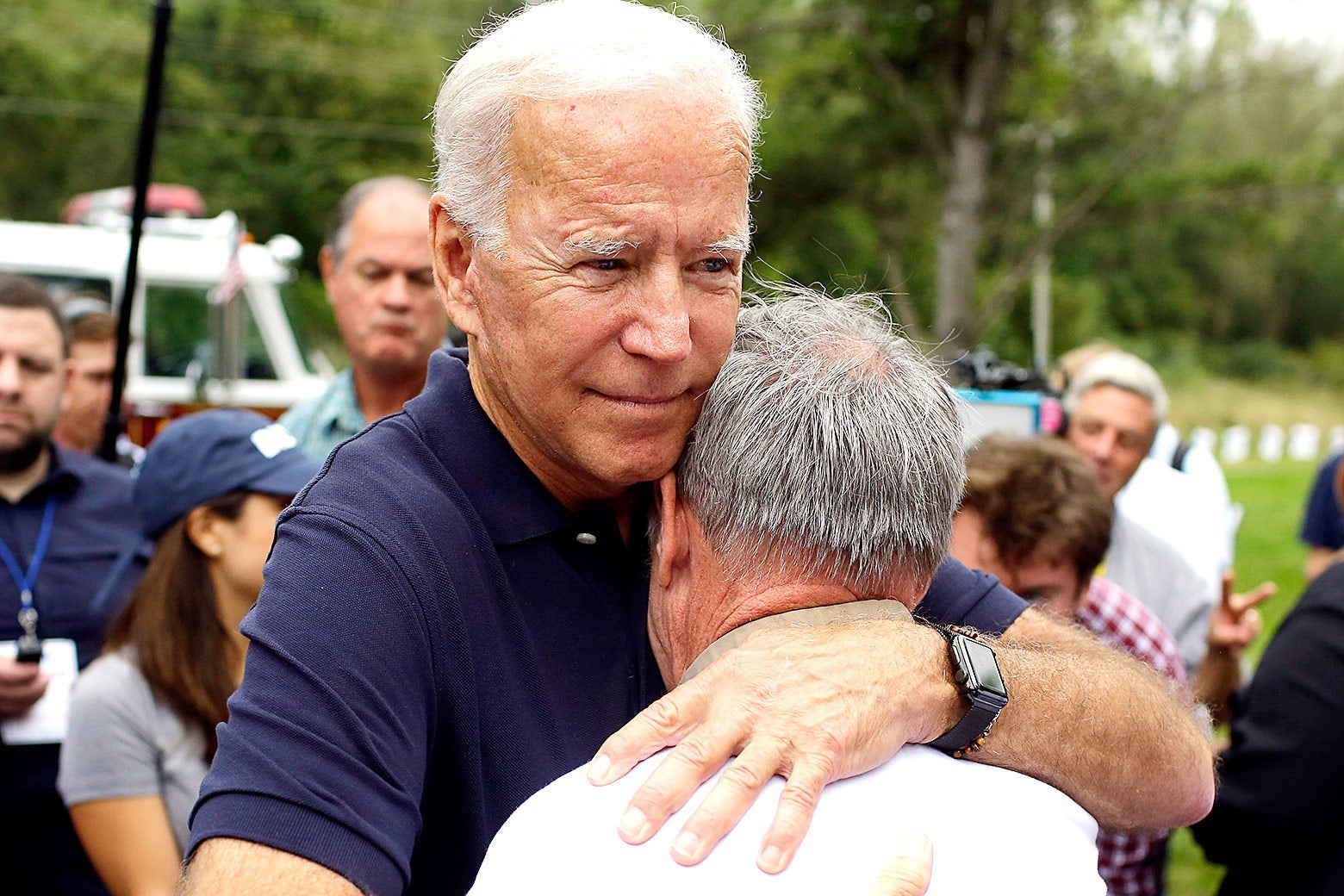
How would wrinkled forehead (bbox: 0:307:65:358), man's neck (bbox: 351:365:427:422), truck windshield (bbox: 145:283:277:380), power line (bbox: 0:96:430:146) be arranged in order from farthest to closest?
power line (bbox: 0:96:430:146) → truck windshield (bbox: 145:283:277:380) → man's neck (bbox: 351:365:427:422) → wrinkled forehead (bbox: 0:307:65:358)

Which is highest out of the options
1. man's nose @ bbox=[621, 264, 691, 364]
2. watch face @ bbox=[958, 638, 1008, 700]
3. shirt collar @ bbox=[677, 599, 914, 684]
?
man's nose @ bbox=[621, 264, 691, 364]

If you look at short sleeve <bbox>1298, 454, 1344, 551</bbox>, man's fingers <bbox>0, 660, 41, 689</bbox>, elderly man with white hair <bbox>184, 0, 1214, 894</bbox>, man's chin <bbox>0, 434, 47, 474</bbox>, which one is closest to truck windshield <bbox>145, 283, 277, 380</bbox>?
man's chin <bbox>0, 434, 47, 474</bbox>

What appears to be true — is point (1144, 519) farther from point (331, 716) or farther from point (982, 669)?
point (331, 716)

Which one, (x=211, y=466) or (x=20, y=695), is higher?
(x=211, y=466)

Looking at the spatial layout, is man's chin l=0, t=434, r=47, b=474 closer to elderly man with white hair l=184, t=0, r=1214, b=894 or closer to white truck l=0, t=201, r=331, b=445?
elderly man with white hair l=184, t=0, r=1214, b=894

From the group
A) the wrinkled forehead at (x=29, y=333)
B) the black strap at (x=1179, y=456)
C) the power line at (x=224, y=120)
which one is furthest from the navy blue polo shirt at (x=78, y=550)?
the power line at (x=224, y=120)

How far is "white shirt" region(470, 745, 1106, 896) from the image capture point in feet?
4.11

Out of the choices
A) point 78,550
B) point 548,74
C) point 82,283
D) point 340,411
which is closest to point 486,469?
point 548,74

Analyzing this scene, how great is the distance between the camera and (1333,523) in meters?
5.64

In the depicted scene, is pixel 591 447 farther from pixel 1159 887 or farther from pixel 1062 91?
pixel 1062 91

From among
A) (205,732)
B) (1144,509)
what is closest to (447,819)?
(205,732)

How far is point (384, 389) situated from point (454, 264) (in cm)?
247

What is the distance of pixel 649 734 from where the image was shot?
4.46ft

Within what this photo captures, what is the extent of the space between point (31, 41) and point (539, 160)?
2951cm
